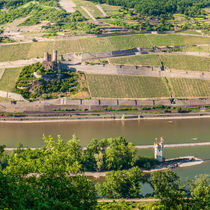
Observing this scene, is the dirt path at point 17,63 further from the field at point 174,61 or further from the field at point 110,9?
the field at point 110,9

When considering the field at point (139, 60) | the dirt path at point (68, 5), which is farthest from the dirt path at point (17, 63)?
the dirt path at point (68, 5)

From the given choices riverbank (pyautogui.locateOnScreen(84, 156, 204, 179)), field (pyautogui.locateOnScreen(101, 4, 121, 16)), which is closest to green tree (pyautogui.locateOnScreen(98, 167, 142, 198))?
riverbank (pyautogui.locateOnScreen(84, 156, 204, 179))

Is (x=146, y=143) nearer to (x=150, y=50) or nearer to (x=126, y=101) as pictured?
(x=126, y=101)

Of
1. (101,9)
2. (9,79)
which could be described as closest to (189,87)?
(9,79)

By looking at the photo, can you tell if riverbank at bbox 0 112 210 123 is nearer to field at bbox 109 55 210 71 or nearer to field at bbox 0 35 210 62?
field at bbox 109 55 210 71

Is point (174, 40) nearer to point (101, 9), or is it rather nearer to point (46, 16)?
point (101, 9)

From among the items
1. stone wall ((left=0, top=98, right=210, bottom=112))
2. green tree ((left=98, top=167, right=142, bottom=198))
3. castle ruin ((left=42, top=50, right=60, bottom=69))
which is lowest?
stone wall ((left=0, top=98, right=210, bottom=112))

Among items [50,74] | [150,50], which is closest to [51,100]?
[50,74]
